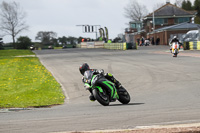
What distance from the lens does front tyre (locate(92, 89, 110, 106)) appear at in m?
8.93

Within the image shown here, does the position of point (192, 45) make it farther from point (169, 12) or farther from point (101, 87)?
point (169, 12)

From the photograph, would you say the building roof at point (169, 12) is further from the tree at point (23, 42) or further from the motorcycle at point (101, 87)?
the motorcycle at point (101, 87)

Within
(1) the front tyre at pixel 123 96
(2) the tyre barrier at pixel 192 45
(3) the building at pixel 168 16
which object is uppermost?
(3) the building at pixel 168 16

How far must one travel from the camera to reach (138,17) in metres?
123

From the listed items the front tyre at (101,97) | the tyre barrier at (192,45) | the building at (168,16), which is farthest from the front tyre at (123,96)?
the building at (168,16)

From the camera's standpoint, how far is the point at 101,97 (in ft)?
29.6

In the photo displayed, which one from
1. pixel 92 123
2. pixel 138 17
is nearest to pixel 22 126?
pixel 92 123

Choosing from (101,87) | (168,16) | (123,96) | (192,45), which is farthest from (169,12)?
(101,87)

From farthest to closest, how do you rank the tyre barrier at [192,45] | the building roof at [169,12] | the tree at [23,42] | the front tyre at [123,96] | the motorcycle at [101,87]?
the tree at [23,42] < the building roof at [169,12] < the tyre barrier at [192,45] < the front tyre at [123,96] < the motorcycle at [101,87]

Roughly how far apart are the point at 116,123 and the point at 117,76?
36.0 ft

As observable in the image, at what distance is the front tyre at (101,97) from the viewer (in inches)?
351

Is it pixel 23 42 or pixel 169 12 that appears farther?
pixel 23 42

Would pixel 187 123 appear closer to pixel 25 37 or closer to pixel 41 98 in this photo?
pixel 41 98

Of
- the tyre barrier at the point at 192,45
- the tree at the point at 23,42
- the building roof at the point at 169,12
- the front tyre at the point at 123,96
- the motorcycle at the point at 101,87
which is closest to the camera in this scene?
the motorcycle at the point at 101,87
